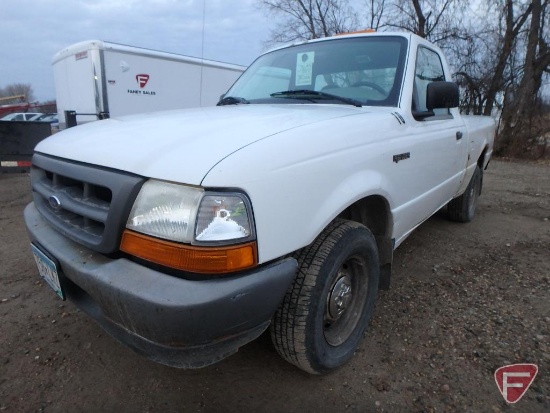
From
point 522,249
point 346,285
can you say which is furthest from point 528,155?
point 346,285

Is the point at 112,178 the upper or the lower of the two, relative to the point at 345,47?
lower

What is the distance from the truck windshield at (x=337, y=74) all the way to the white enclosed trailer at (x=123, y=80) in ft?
18.3

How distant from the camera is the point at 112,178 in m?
1.53

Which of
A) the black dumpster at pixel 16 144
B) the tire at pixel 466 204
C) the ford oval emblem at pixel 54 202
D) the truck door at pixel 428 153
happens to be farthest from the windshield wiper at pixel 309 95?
the black dumpster at pixel 16 144

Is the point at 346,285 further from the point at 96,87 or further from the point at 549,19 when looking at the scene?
the point at 549,19

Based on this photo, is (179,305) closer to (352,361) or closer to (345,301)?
(345,301)

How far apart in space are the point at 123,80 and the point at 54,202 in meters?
6.93

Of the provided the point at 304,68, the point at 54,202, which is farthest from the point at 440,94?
the point at 54,202

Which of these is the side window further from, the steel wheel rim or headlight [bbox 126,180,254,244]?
headlight [bbox 126,180,254,244]

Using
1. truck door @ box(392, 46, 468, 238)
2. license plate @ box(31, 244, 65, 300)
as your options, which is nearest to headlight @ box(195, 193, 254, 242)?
license plate @ box(31, 244, 65, 300)

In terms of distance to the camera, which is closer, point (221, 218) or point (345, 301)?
point (221, 218)

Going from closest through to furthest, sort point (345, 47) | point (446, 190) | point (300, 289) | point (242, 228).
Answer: point (242, 228) → point (300, 289) → point (345, 47) → point (446, 190)

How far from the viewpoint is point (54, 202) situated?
1852 mm

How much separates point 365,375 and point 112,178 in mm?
1627
